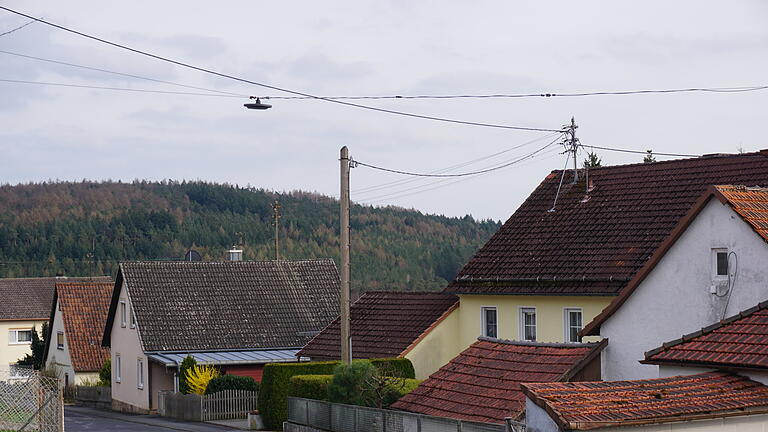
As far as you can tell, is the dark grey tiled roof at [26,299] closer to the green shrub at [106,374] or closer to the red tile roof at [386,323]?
the green shrub at [106,374]

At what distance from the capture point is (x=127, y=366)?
156ft

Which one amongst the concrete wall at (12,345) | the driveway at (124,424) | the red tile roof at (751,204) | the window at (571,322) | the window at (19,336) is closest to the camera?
the red tile roof at (751,204)

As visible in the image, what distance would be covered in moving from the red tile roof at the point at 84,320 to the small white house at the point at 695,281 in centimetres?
3914

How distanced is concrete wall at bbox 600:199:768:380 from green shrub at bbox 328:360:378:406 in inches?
226

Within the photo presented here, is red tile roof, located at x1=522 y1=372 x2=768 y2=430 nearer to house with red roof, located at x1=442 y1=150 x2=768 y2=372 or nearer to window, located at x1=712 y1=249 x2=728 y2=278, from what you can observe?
window, located at x1=712 y1=249 x2=728 y2=278

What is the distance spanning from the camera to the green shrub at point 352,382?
2462cm

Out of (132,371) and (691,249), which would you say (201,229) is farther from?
(691,249)

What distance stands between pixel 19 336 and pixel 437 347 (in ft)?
159

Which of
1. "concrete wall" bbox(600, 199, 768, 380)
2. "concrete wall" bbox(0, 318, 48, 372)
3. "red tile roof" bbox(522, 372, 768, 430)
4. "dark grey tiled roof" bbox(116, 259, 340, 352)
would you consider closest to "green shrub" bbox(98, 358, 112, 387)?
"dark grey tiled roof" bbox(116, 259, 340, 352)

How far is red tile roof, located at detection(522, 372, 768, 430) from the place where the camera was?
37.7 feet

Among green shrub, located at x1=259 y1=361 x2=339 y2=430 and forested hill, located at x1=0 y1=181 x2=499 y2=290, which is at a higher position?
forested hill, located at x1=0 y1=181 x2=499 y2=290

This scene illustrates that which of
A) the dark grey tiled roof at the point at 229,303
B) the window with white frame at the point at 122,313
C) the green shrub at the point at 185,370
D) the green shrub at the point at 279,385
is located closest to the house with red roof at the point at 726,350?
the green shrub at the point at 279,385

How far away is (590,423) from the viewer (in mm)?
11250

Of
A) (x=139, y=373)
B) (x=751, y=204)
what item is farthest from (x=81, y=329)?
(x=751, y=204)
